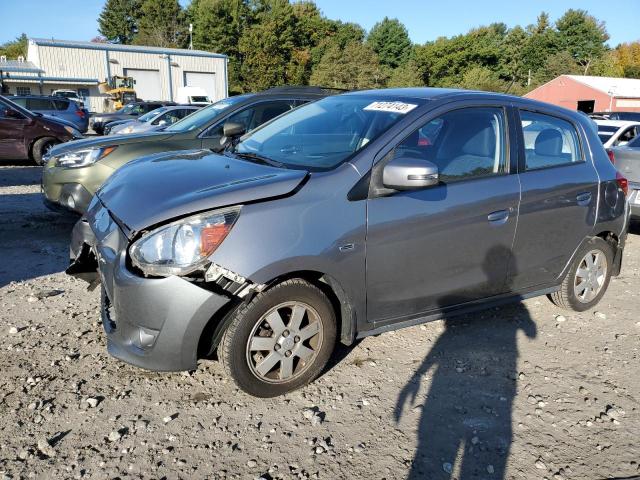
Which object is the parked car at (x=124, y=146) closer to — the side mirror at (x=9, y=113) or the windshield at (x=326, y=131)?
the windshield at (x=326, y=131)

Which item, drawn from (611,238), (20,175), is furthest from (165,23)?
(611,238)

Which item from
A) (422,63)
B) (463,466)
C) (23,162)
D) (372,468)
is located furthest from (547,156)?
(422,63)

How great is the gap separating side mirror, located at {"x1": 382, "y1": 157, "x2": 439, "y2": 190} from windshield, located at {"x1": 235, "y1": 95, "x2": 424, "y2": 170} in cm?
30

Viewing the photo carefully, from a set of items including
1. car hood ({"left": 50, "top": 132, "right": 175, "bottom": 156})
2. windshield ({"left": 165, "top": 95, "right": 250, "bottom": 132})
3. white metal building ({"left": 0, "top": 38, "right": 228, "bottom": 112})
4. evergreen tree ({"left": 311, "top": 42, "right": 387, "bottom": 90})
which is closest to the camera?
car hood ({"left": 50, "top": 132, "right": 175, "bottom": 156})

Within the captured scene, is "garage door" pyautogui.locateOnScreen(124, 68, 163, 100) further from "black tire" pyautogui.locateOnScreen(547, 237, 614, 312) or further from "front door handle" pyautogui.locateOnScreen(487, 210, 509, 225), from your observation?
"front door handle" pyautogui.locateOnScreen(487, 210, 509, 225)

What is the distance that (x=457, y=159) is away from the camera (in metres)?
3.46

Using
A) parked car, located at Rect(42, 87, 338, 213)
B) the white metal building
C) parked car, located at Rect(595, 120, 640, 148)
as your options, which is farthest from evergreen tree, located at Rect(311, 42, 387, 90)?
parked car, located at Rect(42, 87, 338, 213)

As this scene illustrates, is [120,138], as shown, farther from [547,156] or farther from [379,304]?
[547,156]

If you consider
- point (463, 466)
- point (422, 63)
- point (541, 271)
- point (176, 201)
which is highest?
point (422, 63)

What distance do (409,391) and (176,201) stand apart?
5.87 feet

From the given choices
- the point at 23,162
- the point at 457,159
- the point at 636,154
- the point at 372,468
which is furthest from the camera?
the point at 23,162

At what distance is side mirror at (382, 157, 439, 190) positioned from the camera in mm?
2928

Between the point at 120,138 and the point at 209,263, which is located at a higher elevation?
the point at 120,138

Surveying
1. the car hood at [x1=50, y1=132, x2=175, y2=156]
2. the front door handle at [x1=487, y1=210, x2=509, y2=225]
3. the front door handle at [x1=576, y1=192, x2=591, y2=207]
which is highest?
the car hood at [x1=50, y1=132, x2=175, y2=156]
